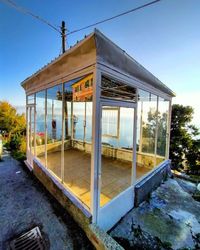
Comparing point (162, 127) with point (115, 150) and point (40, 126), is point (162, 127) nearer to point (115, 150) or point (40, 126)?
point (115, 150)

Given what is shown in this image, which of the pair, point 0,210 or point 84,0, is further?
point 84,0

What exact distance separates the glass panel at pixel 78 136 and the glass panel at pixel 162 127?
2378mm

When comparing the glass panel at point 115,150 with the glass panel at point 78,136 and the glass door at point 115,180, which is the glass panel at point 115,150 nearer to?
the glass door at point 115,180

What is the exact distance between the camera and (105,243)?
184 cm

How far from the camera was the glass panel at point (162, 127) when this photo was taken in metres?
4.50

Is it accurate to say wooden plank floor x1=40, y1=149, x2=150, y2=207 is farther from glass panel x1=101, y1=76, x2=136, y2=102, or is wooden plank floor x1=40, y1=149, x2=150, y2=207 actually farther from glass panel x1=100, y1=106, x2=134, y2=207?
glass panel x1=101, y1=76, x2=136, y2=102

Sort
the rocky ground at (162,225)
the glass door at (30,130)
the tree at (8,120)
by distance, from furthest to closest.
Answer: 1. the tree at (8,120)
2. the glass door at (30,130)
3. the rocky ground at (162,225)

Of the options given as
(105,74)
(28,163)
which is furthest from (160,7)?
(28,163)

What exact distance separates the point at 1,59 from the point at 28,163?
23.4 feet

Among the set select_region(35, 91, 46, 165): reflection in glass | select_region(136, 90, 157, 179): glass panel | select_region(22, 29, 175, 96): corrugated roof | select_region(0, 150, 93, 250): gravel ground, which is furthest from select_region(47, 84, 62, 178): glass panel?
select_region(136, 90, 157, 179): glass panel

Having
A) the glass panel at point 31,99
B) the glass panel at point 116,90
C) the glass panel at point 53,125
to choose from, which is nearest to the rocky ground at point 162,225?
the glass panel at point 53,125

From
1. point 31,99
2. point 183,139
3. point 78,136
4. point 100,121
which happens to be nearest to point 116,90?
point 100,121

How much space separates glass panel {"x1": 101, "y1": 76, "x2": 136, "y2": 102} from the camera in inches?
87.4

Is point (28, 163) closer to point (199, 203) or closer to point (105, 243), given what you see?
point (105, 243)
